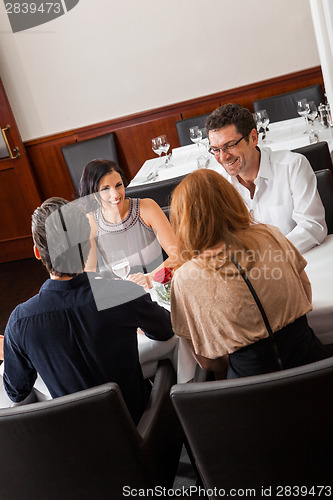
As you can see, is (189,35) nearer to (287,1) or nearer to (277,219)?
(287,1)

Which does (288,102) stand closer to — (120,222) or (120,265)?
(120,222)

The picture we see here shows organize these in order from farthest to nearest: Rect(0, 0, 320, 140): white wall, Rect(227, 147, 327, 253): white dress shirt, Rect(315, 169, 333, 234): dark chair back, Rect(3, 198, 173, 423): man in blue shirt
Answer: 1. Rect(0, 0, 320, 140): white wall
2. Rect(315, 169, 333, 234): dark chair back
3. Rect(227, 147, 327, 253): white dress shirt
4. Rect(3, 198, 173, 423): man in blue shirt

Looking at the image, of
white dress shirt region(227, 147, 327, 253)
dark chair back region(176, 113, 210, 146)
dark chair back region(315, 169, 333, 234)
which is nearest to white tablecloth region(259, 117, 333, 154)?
dark chair back region(176, 113, 210, 146)

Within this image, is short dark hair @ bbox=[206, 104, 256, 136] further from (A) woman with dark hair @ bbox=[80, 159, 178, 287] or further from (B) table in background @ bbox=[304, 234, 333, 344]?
(B) table in background @ bbox=[304, 234, 333, 344]

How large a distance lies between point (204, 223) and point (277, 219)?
2.87 feet

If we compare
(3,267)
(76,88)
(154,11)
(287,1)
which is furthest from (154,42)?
(3,267)

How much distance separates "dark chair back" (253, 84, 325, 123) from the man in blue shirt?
294 cm

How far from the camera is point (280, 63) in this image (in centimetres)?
471

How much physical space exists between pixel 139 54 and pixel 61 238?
3642 mm

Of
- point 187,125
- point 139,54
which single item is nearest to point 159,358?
point 187,125

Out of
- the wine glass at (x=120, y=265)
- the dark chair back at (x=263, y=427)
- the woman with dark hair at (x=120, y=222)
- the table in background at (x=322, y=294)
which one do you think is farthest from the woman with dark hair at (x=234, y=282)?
the woman with dark hair at (x=120, y=222)

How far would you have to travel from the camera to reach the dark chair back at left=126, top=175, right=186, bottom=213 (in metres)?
2.73

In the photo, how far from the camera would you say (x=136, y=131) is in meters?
5.02

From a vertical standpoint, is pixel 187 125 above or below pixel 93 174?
below
